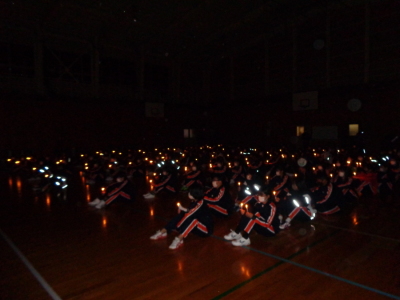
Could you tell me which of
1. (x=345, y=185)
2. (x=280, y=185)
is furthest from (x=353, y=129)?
(x=280, y=185)

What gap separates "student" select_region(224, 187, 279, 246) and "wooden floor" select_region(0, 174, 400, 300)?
18cm

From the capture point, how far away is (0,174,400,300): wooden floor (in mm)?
3934

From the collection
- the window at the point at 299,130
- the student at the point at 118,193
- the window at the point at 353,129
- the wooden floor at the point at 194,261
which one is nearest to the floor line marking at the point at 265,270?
the wooden floor at the point at 194,261

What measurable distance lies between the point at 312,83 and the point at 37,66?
60.6 ft

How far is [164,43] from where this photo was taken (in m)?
22.4

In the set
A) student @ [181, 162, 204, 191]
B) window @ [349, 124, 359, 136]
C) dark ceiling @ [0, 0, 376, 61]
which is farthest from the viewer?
window @ [349, 124, 359, 136]

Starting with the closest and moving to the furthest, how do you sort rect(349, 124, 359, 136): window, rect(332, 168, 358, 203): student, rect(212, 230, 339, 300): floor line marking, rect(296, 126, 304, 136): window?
rect(212, 230, 339, 300): floor line marking < rect(332, 168, 358, 203): student < rect(349, 124, 359, 136): window < rect(296, 126, 304, 136): window

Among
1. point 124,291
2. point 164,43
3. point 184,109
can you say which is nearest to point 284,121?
point 184,109

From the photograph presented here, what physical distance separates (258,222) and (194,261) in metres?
1.43

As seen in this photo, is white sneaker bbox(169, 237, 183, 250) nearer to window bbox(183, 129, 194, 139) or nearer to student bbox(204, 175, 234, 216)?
student bbox(204, 175, 234, 216)

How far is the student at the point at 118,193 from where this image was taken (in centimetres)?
820

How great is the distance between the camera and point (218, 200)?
22.5 feet

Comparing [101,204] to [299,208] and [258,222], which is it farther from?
[299,208]

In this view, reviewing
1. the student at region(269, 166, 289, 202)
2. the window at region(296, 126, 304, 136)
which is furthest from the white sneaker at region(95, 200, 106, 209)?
the window at region(296, 126, 304, 136)
